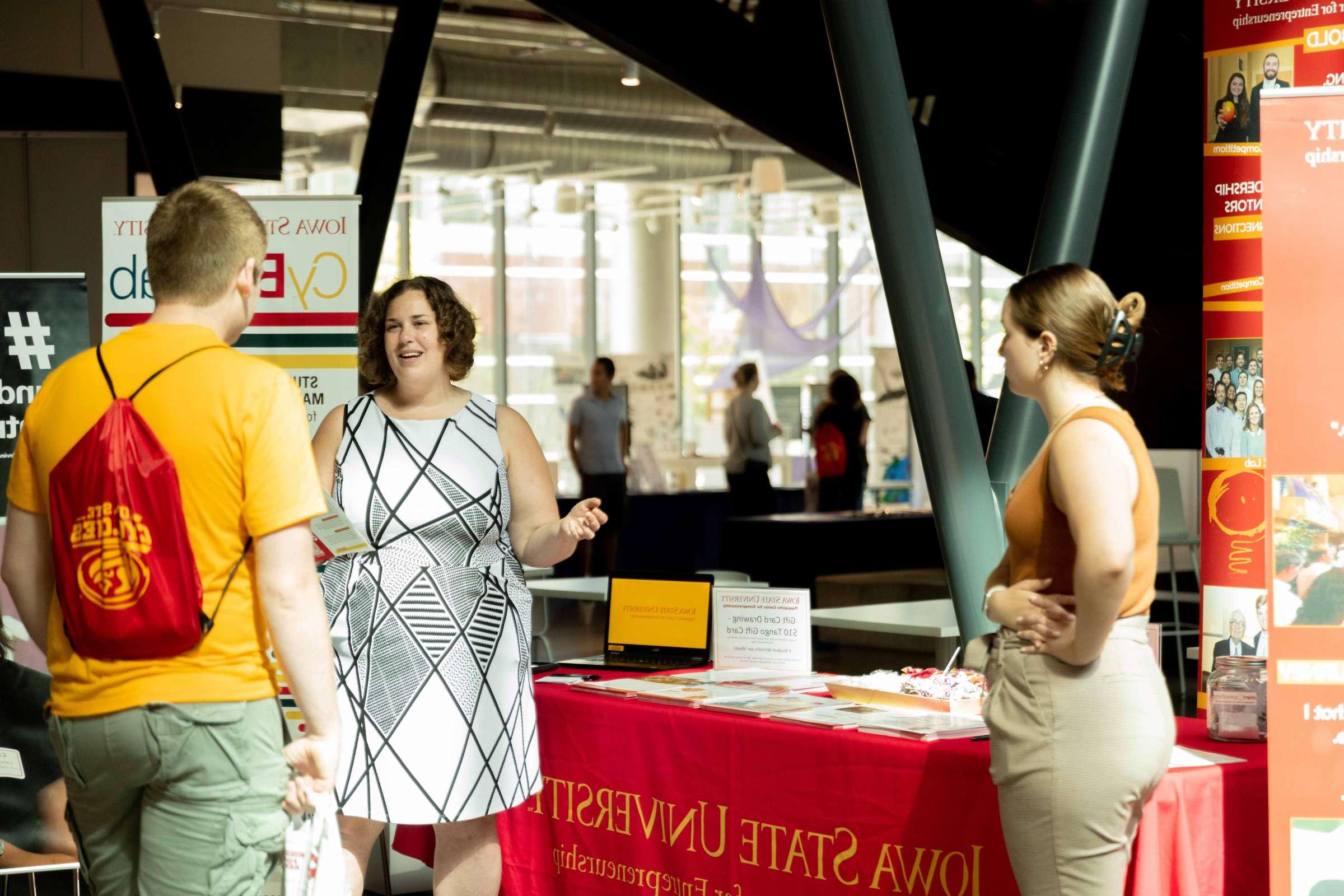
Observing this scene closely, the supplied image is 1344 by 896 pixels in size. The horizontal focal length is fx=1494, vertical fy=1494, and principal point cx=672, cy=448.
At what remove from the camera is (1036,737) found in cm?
210

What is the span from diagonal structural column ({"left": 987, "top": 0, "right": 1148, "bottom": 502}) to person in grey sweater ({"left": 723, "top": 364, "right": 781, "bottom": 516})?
7668mm

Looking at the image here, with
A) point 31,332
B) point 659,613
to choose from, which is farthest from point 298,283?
point 659,613

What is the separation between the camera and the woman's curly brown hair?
2.82 m

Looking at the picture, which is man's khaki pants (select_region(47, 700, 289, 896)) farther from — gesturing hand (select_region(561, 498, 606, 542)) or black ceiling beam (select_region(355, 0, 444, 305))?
black ceiling beam (select_region(355, 0, 444, 305))

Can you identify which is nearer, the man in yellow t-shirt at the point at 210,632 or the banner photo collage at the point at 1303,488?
the man in yellow t-shirt at the point at 210,632

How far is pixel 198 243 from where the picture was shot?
1835mm

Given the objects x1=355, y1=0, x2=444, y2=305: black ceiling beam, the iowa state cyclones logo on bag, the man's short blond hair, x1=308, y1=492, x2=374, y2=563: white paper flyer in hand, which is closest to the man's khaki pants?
the iowa state cyclones logo on bag

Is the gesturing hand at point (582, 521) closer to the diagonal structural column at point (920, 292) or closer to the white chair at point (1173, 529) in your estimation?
the diagonal structural column at point (920, 292)

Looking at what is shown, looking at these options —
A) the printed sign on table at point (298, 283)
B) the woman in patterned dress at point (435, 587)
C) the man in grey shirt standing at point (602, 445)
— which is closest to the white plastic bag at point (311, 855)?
the woman in patterned dress at point (435, 587)

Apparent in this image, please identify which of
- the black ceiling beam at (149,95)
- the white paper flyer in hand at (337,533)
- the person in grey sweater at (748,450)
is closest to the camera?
the white paper flyer in hand at (337,533)

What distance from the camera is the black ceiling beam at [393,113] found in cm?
589

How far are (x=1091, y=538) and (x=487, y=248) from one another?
14222 millimetres

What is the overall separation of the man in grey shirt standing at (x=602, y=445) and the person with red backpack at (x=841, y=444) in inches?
56.6

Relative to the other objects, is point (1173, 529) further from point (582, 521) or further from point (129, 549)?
point (129, 549)
